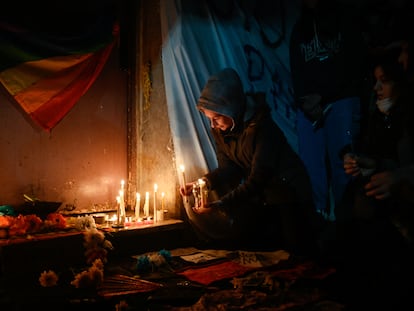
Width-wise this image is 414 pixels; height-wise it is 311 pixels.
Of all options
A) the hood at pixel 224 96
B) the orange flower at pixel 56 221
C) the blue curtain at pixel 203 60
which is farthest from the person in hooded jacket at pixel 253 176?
the orange flower at pixel 56 221

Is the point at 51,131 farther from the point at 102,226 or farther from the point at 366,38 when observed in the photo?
the point at 366,38

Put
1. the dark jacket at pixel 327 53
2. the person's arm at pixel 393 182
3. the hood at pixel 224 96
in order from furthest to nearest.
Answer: the dark jacket at pixel 327 53, the hood at pixel 224 96, the person's arm at pixel 393 182

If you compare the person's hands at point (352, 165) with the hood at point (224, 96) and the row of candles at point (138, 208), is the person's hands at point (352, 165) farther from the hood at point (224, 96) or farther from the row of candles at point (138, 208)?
the row of candles at point (138, 208)

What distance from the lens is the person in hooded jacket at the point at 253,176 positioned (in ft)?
14.9

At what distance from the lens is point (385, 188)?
411 cm

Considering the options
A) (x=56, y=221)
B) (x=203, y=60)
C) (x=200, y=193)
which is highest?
(x=203, y=60)

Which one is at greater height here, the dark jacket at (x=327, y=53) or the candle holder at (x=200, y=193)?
the dark jacket at (x=327, y=53)

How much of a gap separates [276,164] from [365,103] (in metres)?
1.58

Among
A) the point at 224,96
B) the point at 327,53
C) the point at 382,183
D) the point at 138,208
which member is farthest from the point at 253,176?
the point at 327,53

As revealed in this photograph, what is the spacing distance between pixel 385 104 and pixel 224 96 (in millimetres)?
2103

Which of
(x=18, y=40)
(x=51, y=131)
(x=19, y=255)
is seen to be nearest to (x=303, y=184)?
(x=19, y=255)

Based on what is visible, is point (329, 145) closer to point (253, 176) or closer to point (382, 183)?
point (382, 183)

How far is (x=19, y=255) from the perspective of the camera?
12.6 ft

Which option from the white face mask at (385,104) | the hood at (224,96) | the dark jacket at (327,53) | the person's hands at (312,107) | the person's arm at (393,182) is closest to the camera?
the person's arm at (393,182)
